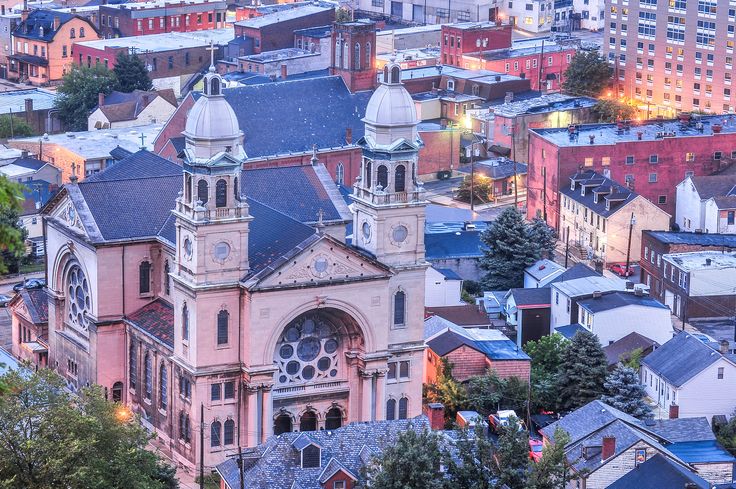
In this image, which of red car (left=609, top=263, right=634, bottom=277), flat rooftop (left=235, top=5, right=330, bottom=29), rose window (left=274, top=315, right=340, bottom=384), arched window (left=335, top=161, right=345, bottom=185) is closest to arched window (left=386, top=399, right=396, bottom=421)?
rose window (left=274, top=315, right=340, bottom=384)

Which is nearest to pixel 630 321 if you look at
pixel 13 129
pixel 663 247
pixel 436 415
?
pixel 663 247

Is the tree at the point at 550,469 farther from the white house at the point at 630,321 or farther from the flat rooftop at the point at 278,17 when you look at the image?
the flat rooftop at the point at 278,17

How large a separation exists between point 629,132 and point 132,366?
53986 mm

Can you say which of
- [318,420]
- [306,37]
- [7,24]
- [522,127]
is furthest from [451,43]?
[318,420]

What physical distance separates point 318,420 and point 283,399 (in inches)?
84.4

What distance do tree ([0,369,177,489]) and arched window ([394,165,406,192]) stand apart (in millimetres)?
18631

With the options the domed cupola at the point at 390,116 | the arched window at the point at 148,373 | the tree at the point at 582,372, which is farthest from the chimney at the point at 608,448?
the arched window at the point at 148,373

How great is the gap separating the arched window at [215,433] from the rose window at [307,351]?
357 cm

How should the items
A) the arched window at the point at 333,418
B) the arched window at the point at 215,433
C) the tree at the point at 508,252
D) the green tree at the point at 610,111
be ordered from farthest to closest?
the green tree at the point at 610,111
the tree at the point at 508,252
the arched window at the point at 333,418
the arched window at the point at 215,433

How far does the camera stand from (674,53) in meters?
170

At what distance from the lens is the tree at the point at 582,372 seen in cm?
9181

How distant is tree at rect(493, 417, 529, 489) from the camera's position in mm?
67438

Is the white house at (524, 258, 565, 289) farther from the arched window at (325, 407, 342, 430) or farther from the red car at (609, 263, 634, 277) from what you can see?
the arched window at (325, 407, 342, 430)

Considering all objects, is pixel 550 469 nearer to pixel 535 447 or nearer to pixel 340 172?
pixel 535 447
